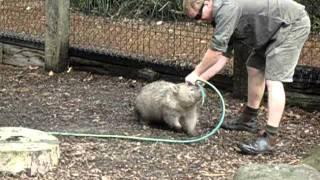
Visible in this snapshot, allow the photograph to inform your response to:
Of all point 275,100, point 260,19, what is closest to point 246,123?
point 275,100

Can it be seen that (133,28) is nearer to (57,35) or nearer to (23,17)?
(57,35)

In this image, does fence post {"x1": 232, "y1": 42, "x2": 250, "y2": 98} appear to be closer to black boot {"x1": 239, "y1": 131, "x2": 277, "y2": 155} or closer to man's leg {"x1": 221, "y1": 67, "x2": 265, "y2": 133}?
man's leg {"x1": 221, "y1": 67, "x2": 265, "y2": 133}

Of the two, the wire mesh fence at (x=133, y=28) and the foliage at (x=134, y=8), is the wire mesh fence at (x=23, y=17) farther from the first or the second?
the foliage at (x=134, y=8)

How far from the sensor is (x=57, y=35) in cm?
758

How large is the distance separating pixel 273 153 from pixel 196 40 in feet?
7.61

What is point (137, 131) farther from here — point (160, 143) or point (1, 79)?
point (1, 79)

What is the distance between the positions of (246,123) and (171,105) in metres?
0.70

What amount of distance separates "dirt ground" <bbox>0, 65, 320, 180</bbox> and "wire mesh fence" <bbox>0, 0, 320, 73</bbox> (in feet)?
1.44

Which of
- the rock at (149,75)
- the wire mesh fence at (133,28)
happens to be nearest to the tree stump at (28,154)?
the rock at (149,75)

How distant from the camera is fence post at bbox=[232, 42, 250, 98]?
21.5ft

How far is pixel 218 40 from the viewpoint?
4.86m

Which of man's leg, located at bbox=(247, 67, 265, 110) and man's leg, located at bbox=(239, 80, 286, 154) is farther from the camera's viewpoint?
man's leg, located at bbox=(247, 67, 265, 110)

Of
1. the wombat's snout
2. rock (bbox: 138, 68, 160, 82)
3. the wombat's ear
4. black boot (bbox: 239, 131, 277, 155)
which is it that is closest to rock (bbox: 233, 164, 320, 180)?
black boot (bbox: 239, 131, 277, 155)

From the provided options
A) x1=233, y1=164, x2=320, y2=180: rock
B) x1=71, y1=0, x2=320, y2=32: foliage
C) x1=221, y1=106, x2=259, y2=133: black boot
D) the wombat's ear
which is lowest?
x1=221, y1=106, x2=259, y2=133: black boot
